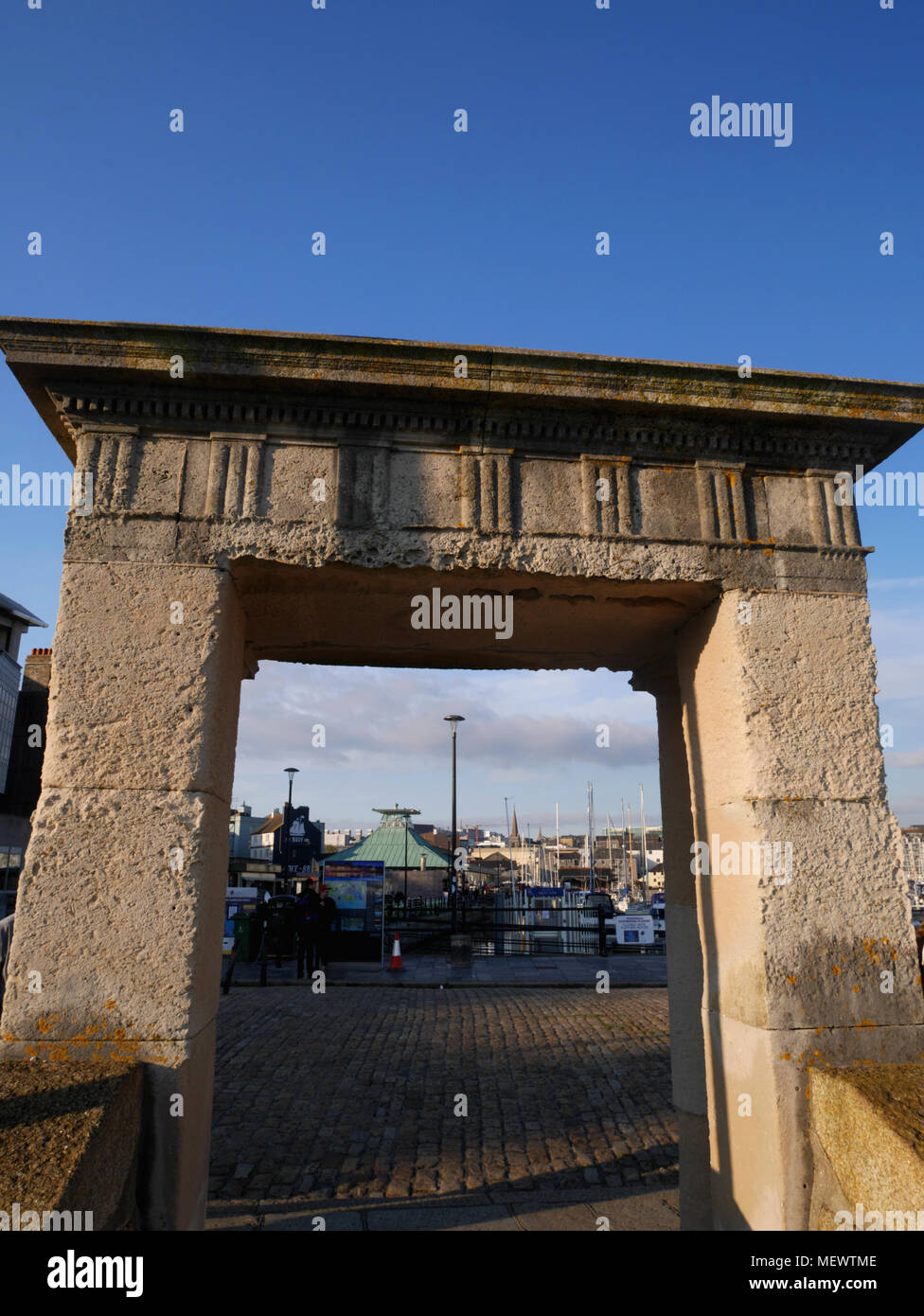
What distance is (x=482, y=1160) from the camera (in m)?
5.96

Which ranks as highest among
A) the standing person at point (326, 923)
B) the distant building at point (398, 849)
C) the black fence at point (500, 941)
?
the distant building at point (398, 849)

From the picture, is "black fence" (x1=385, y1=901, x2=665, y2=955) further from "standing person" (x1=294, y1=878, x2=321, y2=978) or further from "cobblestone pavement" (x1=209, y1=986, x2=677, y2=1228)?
"cobblestone pavement" (x1=209, y1=986, x2=677, y2=1228)

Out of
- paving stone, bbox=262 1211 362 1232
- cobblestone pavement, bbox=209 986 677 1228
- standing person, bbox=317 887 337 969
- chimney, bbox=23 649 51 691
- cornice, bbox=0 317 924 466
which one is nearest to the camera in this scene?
cornice, bbox=0 317 924 466

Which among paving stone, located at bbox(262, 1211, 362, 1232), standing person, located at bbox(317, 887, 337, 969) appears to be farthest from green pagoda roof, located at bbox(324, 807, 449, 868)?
paving stone, located at bbox(262, 1211, 362, 1232)

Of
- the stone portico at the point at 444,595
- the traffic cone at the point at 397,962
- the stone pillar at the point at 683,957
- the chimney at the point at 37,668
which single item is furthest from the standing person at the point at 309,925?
the stone portico at the point at 444,595

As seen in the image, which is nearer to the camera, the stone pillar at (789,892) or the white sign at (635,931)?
the stone pillar at (789,892)

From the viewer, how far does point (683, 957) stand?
5.08 metres

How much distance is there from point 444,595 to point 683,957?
9.35 ft

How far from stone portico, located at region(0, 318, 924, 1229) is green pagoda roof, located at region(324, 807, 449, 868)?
62.4 feet

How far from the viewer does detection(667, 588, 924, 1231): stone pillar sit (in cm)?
354

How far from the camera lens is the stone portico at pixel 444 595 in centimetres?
344

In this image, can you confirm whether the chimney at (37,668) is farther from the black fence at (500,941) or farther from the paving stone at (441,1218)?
the paving stone at (441,1218)

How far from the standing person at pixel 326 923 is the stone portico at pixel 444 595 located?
11.9 m
